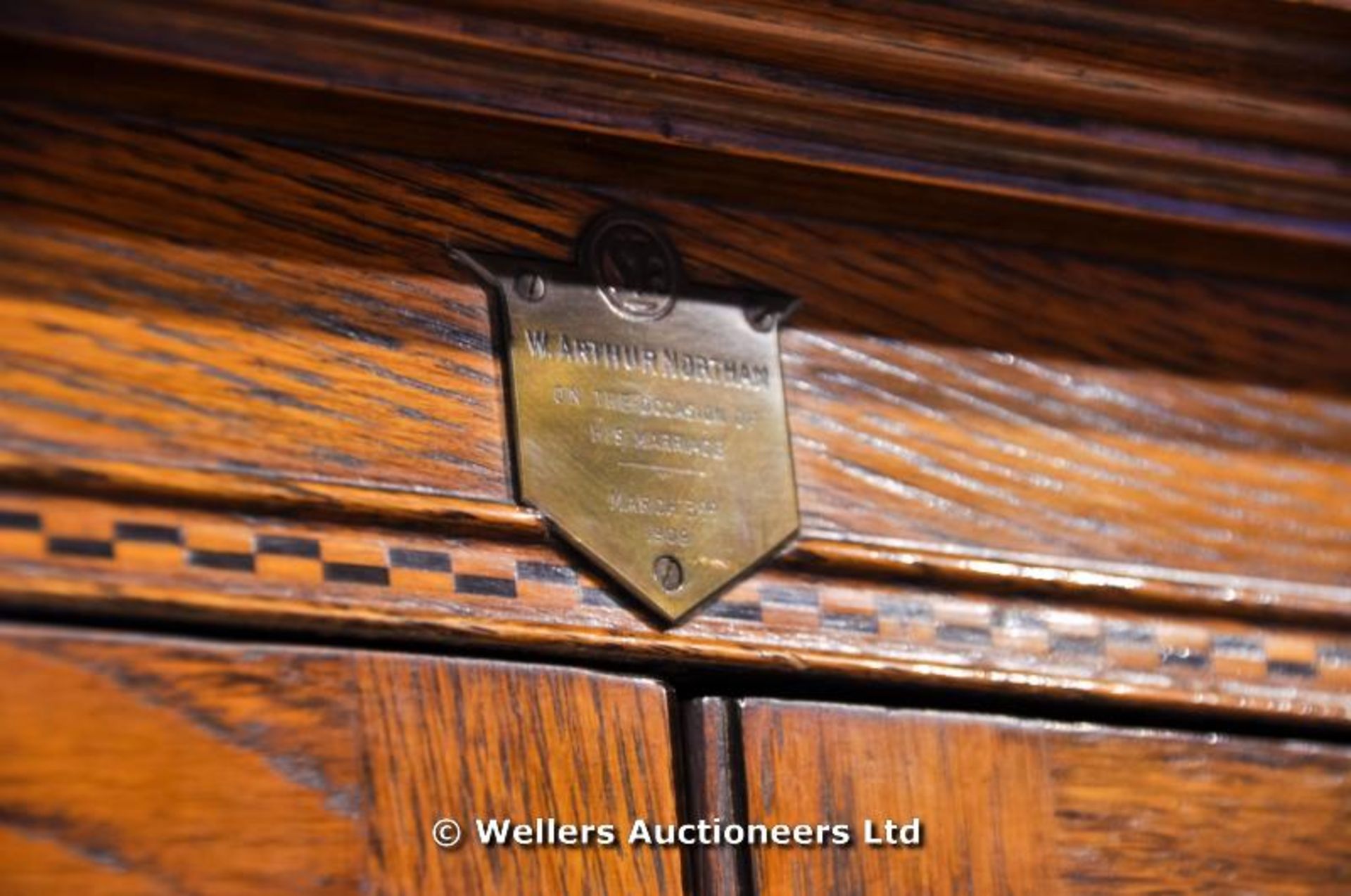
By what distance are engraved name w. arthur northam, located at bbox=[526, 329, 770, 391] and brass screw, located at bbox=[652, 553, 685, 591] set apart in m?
0.10

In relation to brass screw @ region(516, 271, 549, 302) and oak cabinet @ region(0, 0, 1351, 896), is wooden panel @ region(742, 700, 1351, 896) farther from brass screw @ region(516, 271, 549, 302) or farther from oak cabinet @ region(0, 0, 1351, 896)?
brass screw @ region(516, 271, 549, 302)

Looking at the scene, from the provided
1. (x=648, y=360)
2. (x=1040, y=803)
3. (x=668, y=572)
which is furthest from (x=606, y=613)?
(x=1040, y=803)

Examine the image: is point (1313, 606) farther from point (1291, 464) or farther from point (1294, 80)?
point (1294, 80)

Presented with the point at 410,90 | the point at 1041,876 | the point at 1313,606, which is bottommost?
the point at 1041,876

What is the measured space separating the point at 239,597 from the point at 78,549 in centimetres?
7

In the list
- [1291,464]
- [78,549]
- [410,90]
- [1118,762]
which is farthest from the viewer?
[1291,464]

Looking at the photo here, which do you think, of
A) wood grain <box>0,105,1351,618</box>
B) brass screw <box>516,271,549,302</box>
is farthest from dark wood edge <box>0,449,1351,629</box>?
brass screw <box>516,271,549,302</box>

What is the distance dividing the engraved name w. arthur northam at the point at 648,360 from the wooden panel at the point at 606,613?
0.35ft

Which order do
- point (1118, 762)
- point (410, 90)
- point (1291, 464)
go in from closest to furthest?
point (410, 90)
point (1118, 762)
point (1291, 464)

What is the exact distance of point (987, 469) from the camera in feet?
3.93

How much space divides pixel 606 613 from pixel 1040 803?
263mm

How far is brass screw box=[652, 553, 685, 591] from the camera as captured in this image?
41.8 inches

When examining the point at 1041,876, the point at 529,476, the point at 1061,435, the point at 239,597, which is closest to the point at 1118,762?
the point at 1041,876

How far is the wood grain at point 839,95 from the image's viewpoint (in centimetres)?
101
